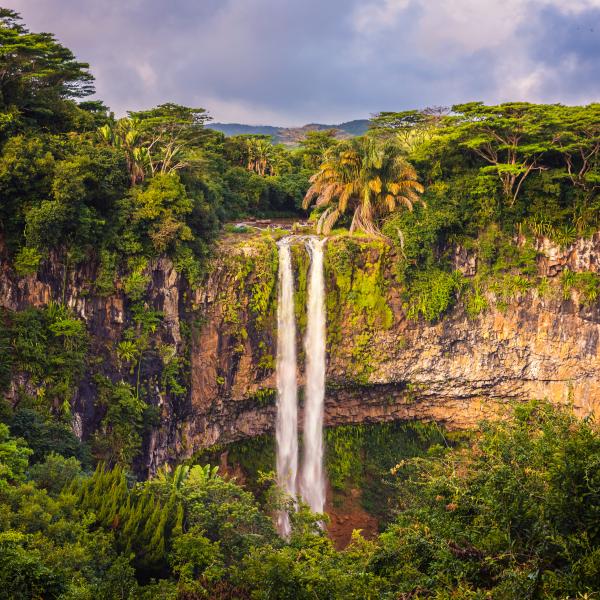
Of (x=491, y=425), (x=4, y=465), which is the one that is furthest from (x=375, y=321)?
(x=4, y=465)

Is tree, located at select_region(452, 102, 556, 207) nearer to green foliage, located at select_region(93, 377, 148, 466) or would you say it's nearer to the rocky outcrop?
the rocky outcrop

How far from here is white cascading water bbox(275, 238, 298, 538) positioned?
22953 millimetres

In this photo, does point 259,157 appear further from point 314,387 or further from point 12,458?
point 12,458

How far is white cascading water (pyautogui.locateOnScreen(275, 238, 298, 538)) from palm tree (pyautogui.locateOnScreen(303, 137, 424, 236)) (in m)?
2.79

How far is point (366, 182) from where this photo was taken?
78.9ft

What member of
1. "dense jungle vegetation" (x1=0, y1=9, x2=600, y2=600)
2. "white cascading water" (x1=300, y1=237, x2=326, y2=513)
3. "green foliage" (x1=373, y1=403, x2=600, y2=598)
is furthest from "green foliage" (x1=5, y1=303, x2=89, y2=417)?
"green foliage" (x1=373, y1=403, x2=600, y2=598)

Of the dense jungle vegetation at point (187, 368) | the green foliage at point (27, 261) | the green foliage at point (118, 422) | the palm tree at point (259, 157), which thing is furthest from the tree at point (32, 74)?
the palm tree at point (259, 157)

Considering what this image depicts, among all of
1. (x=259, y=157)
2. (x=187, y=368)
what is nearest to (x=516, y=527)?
(x=187, y=368)

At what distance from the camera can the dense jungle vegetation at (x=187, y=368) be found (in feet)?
26.4

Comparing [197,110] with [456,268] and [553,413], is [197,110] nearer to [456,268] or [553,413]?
[456,268]

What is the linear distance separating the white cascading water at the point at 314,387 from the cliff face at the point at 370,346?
0.34 metres

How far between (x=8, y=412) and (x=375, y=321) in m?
13.2

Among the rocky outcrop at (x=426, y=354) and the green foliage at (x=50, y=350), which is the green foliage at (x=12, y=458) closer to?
the green foliage at (x=50, y=350)

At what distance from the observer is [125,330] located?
19.3 metres
